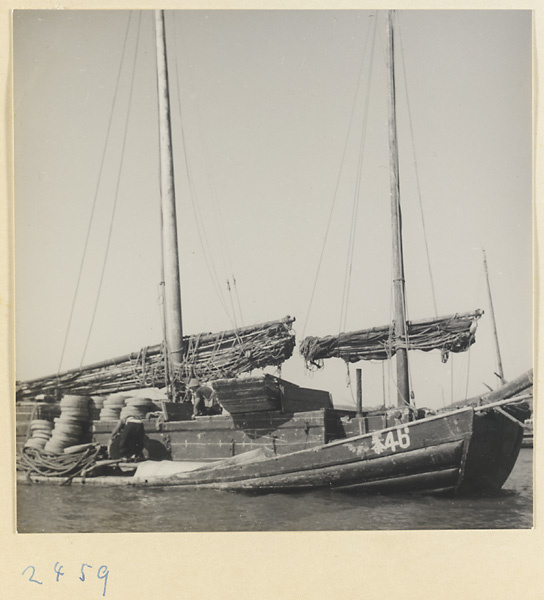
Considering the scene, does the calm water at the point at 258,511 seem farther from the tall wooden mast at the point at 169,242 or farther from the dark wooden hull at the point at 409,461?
the tall wooden mast at the point at 169,242

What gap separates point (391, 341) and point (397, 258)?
4.89ft

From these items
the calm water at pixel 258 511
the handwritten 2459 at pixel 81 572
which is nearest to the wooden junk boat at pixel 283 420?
the calm water at pixel 258 511

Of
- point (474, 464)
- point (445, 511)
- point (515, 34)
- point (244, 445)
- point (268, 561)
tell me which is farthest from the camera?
point (244, 445)

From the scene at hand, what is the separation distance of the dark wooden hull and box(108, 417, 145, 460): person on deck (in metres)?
2.53

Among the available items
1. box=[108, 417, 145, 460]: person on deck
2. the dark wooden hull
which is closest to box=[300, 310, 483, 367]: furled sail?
the dark wooden hull

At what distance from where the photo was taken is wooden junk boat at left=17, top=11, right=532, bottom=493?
1014cm

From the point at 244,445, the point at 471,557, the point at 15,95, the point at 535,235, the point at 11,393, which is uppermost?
the point at 15,95

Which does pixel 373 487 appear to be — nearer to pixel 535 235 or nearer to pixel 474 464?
pixel 474 464

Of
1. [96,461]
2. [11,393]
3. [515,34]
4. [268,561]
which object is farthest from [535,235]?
[96,461]

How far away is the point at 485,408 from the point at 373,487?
212 centimetres

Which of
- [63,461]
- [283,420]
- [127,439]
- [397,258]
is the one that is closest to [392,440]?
[283,420]

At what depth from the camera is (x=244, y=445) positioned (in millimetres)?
11742

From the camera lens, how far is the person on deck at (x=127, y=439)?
493 inches

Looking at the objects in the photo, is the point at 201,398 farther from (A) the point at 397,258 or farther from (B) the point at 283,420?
(A) the point at 397,258
